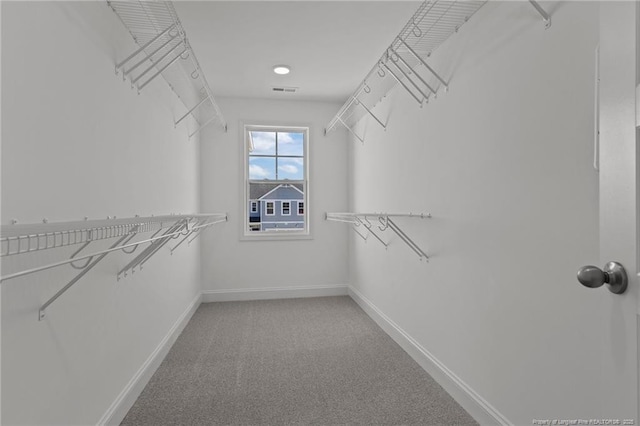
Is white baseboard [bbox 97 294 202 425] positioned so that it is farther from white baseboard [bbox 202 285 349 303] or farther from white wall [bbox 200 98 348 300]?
white wall [bbox 200 98 348 300]

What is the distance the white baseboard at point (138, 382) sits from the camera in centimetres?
177

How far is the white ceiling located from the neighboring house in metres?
1.29

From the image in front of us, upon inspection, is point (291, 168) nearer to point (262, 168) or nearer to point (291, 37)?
point (262, 168)

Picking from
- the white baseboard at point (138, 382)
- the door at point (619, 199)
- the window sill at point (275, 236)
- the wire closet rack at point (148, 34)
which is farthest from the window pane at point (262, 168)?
the door at point (619, 199)

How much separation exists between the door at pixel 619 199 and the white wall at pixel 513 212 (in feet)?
0.60

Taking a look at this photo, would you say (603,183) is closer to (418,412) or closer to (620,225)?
(620,225)

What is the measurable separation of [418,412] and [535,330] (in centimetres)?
84

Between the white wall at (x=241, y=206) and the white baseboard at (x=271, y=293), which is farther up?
the white wall at (x=241, y=206)

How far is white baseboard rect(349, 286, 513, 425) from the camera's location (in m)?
1.79

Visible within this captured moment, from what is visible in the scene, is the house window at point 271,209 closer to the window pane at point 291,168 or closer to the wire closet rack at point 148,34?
the window pane at point 291,168

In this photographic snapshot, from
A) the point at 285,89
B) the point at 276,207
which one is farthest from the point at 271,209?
the point at 285,89

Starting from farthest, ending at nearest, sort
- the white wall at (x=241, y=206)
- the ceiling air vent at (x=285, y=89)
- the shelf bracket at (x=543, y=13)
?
1. the white wall at (x=241, y=206)
2. the ceiling air vent at (x=285, y=89)
3. the shelf bracket at (x=543, y=13)

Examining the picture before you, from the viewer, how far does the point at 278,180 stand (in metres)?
4.52

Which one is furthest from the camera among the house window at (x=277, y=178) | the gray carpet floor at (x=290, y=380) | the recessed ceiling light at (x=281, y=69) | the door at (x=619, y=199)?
the house window at (x=277, y=178)
